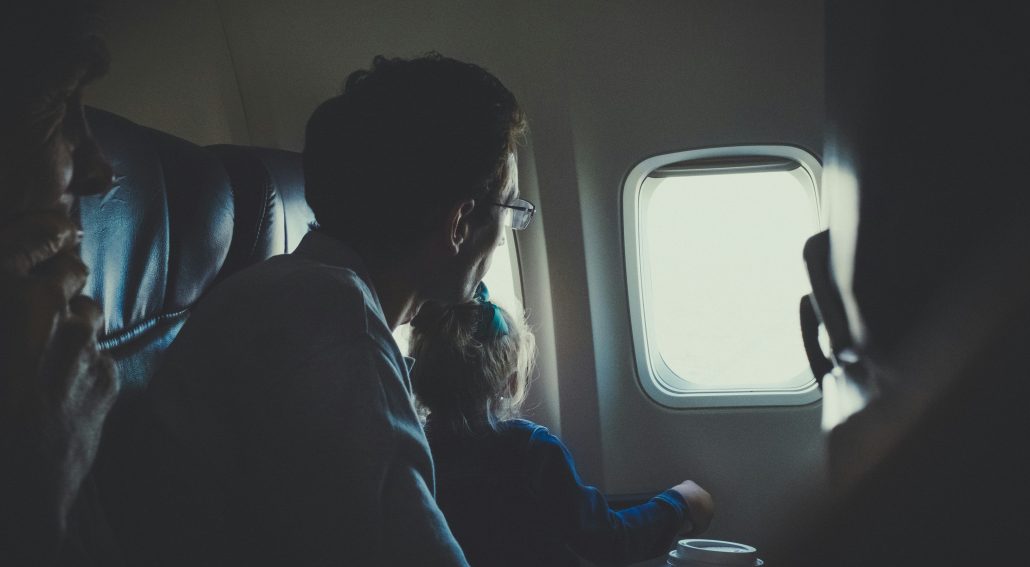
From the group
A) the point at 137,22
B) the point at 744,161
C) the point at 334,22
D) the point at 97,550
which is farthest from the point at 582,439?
the point at 97,550

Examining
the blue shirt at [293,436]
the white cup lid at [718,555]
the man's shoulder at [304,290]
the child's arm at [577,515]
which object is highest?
the man's shoulder at [304,290]

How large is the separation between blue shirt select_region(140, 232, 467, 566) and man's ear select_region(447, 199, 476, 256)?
1.11ft

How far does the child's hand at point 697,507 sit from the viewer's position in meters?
2.24

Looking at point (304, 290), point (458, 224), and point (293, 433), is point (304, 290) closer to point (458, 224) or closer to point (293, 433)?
point (293, 433)

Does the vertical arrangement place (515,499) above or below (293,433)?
below

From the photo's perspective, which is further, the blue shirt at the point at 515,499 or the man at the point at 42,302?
the blue shirt at the point at 515,499

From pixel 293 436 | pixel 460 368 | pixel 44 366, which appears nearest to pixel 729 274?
pixel 460 368

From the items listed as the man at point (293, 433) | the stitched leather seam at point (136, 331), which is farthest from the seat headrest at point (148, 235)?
the man at point (293, 433)

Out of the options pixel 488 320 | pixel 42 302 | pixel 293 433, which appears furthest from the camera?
pixel 488 320

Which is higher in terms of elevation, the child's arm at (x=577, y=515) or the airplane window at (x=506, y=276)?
the airplane window at (x=506, y=276)

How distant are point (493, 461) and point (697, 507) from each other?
82 cm

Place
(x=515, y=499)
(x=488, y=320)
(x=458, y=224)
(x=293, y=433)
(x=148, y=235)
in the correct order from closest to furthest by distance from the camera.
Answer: (x=293, y=433) < (x=148, y=235) < (x=458, y=224) < (x=515, y=499) < (x=488, y=320)

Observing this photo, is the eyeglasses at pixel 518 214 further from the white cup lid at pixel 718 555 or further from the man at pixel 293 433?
the white cup lid at pixel 718 555

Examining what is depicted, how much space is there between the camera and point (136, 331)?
3.74ft
